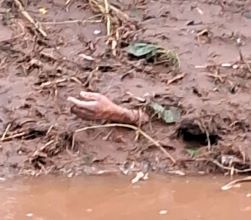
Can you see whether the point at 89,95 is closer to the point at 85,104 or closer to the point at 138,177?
the point at 85,104

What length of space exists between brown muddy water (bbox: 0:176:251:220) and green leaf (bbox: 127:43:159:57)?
1.18 m

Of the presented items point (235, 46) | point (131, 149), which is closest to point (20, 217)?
point (131, 149)

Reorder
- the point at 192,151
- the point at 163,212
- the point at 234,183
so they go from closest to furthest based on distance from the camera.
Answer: the point at 163,212 → the point at 234,183 → the point at 192,151

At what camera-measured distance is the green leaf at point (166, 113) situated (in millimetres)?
5852

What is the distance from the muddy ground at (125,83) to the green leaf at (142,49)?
0.17ft

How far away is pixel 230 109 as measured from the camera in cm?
589

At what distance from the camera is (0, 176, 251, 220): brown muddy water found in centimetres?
497

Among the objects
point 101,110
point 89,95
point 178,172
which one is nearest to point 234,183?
point 178,172

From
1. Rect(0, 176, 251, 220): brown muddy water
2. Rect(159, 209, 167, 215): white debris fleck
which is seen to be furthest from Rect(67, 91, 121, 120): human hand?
Rect(159, 209, 167, 215): white debris fleck

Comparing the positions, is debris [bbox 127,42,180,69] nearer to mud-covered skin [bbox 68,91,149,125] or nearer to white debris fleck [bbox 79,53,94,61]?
white debris fleck [bbox 79,53,94,61]

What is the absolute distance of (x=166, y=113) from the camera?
19.3 feet

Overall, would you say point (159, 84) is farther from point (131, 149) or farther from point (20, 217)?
point (20, 217)

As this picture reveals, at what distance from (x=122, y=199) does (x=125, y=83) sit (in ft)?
3.87

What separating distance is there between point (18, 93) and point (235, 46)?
4.53ft
